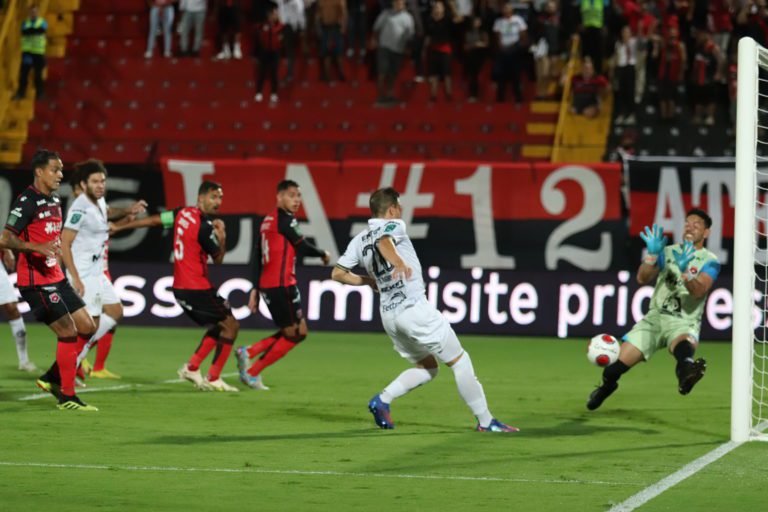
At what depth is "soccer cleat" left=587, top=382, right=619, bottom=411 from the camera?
39.8 ft

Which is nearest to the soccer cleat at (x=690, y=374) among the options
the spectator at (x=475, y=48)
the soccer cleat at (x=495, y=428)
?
the soccer cleat at (x=495, y=428)

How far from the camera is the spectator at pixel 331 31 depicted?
27.7m

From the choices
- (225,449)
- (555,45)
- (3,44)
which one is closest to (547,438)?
(225,449)

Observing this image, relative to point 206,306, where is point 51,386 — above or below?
below

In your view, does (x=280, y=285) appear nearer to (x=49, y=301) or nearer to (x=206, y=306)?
(x=206, y=306)

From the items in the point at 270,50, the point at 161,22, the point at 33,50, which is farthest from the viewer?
the point at 161,22

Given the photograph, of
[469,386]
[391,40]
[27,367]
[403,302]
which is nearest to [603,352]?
[469,386]

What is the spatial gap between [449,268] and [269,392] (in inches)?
350

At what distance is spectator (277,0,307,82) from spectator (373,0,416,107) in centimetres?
149

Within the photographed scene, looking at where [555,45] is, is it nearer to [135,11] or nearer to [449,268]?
[449,268]

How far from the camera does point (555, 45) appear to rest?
88.1ft

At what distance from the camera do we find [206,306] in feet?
45.5

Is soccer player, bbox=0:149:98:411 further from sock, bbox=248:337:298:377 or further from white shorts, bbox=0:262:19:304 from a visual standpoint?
white shorts, bbox=0:262:19:304

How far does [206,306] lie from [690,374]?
485cm
